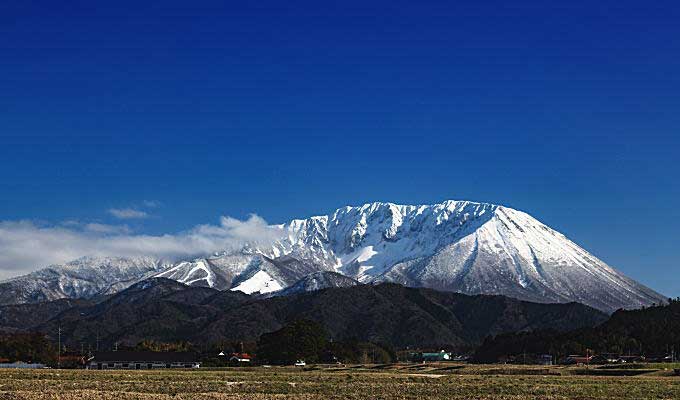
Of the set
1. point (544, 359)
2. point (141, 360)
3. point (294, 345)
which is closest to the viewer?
point (294, 345)

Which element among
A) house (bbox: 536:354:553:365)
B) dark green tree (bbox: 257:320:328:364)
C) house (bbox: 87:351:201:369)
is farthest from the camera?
house (bbox: 536:354:553:365)

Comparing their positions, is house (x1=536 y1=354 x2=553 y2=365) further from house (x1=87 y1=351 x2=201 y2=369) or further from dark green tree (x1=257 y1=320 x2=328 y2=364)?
house (x1=87 y1=351 x2=201 y2=369)

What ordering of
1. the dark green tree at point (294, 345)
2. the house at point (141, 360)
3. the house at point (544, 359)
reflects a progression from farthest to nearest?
the house at point (544, 359), the house at point (141, 360), the dark green tree at point (294, 345)

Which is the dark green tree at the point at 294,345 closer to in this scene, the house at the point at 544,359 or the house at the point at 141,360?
the house at the point at 141,360

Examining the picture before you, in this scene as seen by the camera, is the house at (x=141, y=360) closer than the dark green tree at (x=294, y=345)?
No

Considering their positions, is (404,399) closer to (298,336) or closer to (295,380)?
(295,380)

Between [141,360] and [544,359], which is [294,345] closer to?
[141,360]

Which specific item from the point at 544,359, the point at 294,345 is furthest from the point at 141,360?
the point at 544,359

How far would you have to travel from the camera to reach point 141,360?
16362 centimetres

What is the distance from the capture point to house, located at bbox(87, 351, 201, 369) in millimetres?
159750

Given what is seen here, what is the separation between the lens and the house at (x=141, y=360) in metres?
160

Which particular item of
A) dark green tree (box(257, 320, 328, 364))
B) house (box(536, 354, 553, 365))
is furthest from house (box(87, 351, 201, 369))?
house (box(536, 354, 553, 365))

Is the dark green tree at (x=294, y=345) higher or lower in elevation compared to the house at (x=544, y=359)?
higher

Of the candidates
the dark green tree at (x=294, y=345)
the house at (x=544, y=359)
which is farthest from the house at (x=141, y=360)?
the house at (x=544, y=359)
